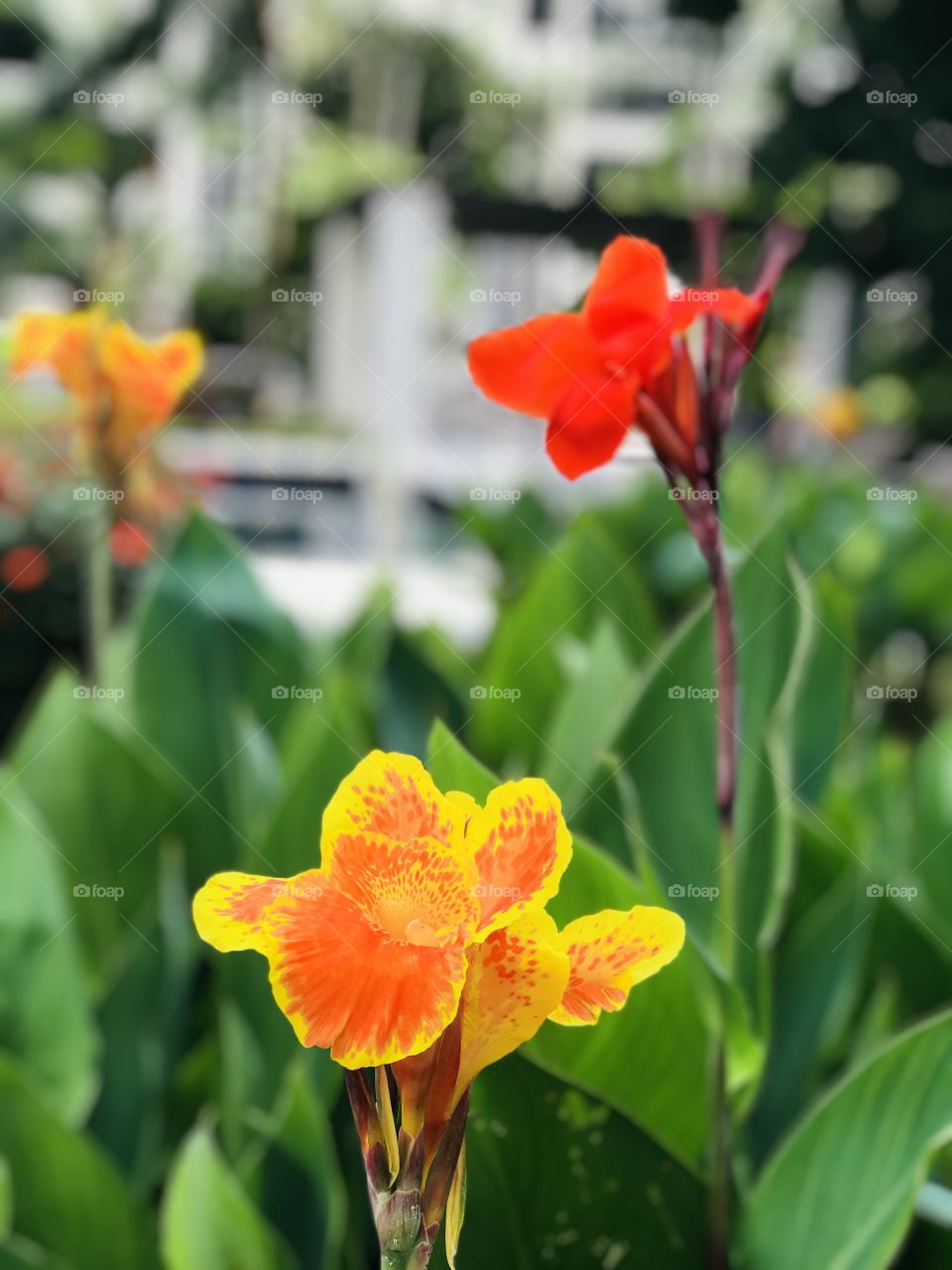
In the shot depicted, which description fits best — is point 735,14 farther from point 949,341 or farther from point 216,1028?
point 216,1028

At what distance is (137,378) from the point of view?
0.89m

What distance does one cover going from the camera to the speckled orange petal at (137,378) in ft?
2.85

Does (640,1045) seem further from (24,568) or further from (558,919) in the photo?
(24,568)

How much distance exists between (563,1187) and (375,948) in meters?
0.24

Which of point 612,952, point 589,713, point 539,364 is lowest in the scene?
point 589,713

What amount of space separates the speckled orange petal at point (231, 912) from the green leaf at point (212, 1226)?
34 cm

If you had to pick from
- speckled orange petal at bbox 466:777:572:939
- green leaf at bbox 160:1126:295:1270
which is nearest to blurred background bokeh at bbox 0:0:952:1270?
green leaf at bbox 160:1126:295:1270

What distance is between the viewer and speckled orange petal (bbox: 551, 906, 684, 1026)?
0.23 meters

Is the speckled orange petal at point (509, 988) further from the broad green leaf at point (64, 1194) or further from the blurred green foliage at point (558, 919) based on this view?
the broad green leaf at point (64, 1194)

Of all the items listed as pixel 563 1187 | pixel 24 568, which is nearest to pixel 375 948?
pixel 563 1187

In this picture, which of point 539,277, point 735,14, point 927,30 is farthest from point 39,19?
point 539,277

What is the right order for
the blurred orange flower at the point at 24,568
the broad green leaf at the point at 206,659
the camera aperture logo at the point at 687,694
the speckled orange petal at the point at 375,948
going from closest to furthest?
the speckled orange petal at the point at 375,948, the camera aperture logo at the point at 687,694, the broad green leaf at the point at 206,659, the blurred orange flower at the point at 24,568

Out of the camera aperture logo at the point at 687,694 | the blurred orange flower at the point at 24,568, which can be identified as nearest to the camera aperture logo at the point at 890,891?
the camera aperture logo at the point at 687,694

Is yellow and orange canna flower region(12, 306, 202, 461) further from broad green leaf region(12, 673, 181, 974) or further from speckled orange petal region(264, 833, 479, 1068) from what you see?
speckled orange petal region(264, 833, 479, 1068)
